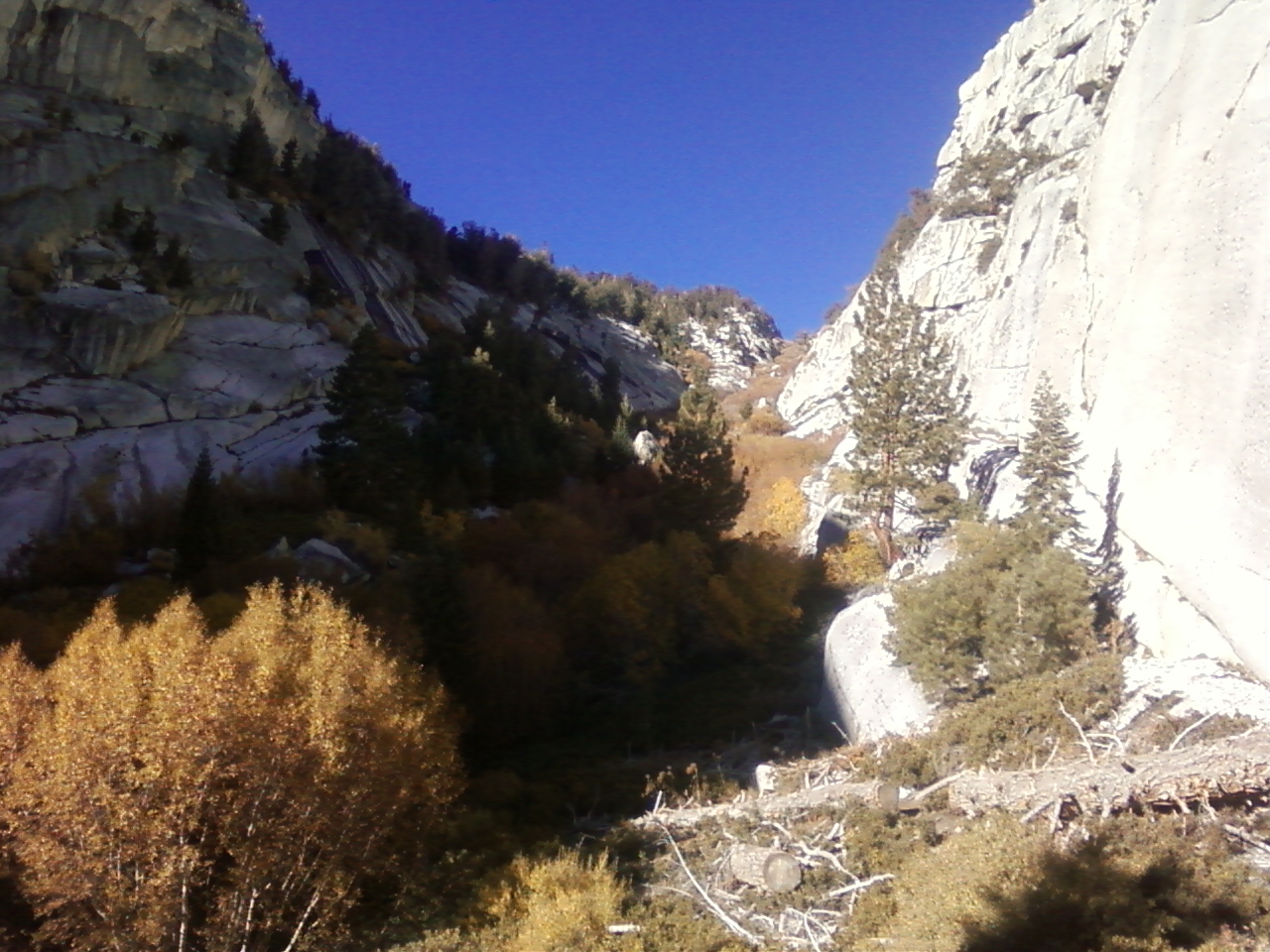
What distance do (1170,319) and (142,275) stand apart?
41.2 m

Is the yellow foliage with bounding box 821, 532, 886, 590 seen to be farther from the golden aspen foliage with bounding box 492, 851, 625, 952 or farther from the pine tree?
the golden aspen foliage with bounding box 492, 851, 625, 952

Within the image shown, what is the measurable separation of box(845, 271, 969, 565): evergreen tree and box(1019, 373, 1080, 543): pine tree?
373 inches

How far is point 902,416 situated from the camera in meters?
35.3

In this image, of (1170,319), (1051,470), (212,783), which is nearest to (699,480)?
(1051,470)

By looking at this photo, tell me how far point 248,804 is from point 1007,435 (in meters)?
28.1

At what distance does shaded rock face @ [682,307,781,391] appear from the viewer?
10625cm

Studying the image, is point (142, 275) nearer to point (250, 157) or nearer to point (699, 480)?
point (250, 157)

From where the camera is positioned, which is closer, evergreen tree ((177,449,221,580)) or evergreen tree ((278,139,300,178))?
evergreen tree ((177,449,221,580))

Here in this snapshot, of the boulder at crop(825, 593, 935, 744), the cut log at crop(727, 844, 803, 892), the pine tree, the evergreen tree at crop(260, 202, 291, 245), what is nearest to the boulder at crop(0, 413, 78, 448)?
the evergreen tree at crop(260, 202, 291, 245)

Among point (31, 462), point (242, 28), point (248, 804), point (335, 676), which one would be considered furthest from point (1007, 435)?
point (242, 28)

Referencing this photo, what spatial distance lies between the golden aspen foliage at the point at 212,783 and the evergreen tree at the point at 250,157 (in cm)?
4091

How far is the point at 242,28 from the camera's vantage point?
5209cm

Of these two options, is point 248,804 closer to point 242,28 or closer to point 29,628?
point 29,628

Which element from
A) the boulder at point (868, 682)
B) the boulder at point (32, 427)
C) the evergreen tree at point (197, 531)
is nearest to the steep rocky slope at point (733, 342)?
the boulder at point (32, 427)
